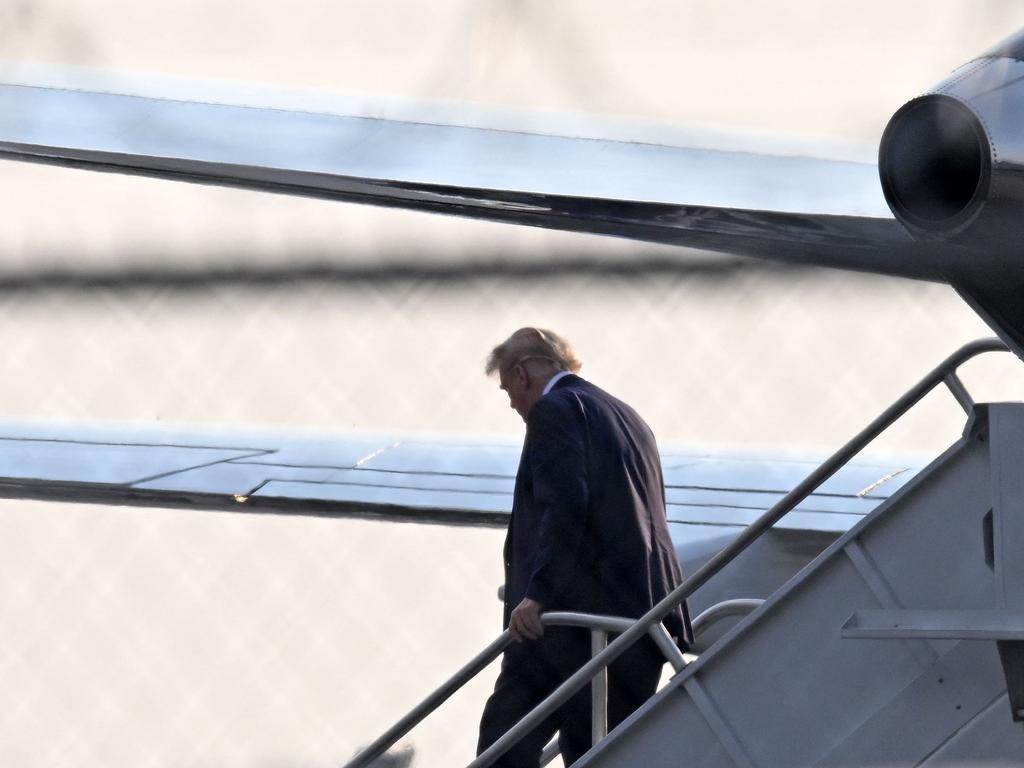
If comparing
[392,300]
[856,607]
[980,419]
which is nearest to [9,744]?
[856,607]

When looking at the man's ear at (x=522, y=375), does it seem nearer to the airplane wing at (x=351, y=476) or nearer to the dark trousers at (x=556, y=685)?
the dark trousers at (x=556, y=685)

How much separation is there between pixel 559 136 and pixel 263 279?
72 cm

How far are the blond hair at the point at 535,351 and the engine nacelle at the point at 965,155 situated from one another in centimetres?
171

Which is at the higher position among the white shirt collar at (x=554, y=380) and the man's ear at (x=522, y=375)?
the man's ear at (x=522, y=375)

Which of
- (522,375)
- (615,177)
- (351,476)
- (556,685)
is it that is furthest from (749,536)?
(351,476)

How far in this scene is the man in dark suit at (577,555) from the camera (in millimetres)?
3395

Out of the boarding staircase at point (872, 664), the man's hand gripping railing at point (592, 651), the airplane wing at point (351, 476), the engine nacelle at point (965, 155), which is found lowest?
the boarding staircase at point (872, 664)

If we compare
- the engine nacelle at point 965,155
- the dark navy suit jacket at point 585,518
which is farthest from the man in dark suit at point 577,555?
the engine nacelle at point 965,155

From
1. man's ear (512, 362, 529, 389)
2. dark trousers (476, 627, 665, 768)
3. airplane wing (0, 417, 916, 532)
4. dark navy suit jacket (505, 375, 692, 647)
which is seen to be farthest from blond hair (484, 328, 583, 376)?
airplane wing (0, 417, 916, 532)

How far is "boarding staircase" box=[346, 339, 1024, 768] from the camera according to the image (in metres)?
2.53

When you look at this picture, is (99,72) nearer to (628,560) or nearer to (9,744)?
(628,560)

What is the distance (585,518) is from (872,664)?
0.94 metres

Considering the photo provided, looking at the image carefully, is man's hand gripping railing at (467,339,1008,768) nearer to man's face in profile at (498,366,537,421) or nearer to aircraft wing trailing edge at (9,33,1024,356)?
man's face in profile at (498,366,537,421)

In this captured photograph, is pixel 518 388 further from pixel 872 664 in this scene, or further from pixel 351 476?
pixel 351 476
